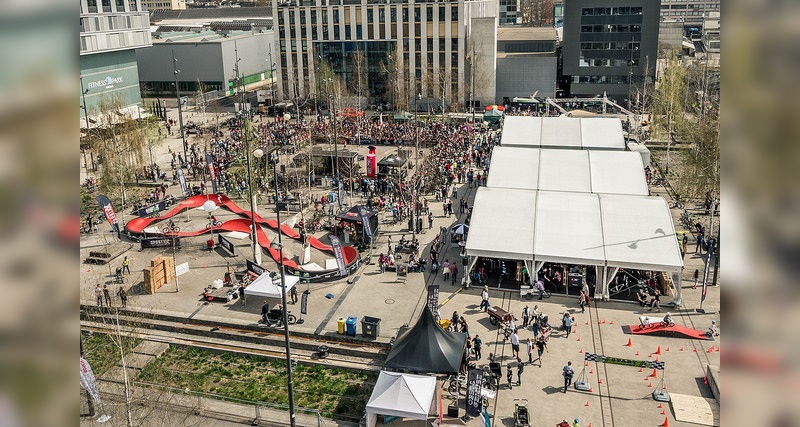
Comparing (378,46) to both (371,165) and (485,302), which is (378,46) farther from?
(485,302)

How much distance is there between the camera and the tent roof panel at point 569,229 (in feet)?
105

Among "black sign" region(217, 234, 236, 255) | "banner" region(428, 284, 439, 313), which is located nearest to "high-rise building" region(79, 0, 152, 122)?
"black sign" region(217, 234, 236, 255)

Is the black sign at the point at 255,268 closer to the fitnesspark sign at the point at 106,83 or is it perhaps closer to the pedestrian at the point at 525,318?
the pedestrian at the point at 525,318

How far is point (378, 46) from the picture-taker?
85.9m

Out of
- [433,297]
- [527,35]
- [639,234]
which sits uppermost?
[527,35]

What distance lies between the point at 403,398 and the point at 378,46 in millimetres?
70015

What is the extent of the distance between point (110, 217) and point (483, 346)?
916 inches

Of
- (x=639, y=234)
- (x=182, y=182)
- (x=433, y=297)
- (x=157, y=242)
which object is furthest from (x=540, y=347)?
(x=182, y=182)

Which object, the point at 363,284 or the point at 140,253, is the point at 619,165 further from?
the point at 140,253

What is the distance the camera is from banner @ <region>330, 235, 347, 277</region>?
33.1 m

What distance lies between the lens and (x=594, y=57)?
282ft

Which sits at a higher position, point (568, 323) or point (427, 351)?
point (427, 351)
